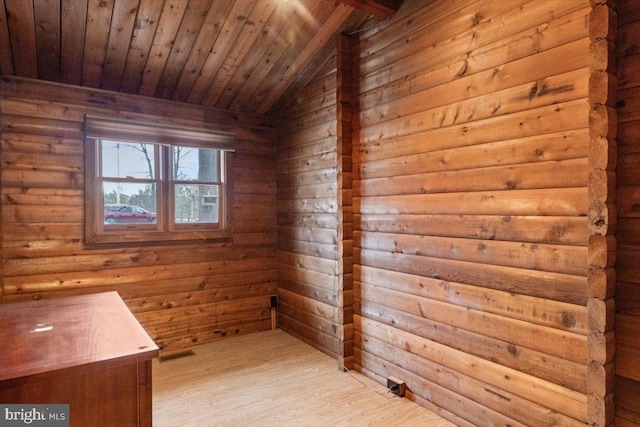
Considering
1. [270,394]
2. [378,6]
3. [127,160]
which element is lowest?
[270,394]

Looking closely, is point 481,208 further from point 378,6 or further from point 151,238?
point 151,238

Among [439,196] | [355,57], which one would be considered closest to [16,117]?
[355,57]

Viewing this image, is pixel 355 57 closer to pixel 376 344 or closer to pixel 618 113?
pixel 618 113

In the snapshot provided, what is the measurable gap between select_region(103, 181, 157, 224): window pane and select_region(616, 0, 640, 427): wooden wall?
3.55 meters

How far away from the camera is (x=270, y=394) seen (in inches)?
109

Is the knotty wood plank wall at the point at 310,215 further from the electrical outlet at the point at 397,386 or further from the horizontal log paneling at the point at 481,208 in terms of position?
the electrical outlet at the point at 397,386

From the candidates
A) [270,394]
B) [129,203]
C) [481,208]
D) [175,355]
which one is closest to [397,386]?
[270,394]

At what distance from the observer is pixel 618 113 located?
66.0 inches

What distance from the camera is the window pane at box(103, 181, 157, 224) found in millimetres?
3432

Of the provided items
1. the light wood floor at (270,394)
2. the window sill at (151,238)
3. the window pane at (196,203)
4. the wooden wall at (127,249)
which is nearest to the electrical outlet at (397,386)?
the light wood floor at (270,394)

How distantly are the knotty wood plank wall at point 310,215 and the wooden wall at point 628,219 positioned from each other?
6.32 ft

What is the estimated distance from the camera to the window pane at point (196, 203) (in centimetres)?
377

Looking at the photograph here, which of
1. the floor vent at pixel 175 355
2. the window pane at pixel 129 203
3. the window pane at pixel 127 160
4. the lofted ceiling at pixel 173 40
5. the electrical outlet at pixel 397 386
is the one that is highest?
the lofted ceiling at pixel 173 40

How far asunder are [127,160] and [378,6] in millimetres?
2569
